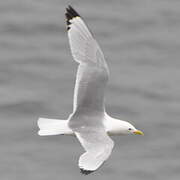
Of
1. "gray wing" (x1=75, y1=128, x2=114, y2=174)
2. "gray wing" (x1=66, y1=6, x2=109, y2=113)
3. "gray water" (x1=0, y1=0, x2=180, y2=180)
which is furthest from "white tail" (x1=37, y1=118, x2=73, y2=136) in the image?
"gray water" (x1=0, y1=0, x2=180, y2=180)

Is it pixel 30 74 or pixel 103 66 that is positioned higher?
pixel 103 66

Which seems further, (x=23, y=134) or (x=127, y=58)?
(x=127, y=58)

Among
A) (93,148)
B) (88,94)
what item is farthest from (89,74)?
(93,148)

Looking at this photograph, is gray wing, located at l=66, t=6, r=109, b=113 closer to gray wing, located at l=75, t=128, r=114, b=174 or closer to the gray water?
gray wing, located at l=75, t=128, r=114, b=174

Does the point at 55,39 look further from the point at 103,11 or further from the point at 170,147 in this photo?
the point at 170,147

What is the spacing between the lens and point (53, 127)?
9703mm

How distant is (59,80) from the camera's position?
1432 cm

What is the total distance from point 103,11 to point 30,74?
276 cm

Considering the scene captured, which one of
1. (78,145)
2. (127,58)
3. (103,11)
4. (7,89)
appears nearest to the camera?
(78,145)

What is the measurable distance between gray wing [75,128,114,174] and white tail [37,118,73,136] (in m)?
0.14

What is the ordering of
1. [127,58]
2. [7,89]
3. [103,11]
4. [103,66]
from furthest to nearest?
[103,11] → [127,58] → [7,89] → [103,66]

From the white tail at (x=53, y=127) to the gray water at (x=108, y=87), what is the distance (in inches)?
102

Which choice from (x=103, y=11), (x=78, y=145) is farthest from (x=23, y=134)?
(x=103, y=11)

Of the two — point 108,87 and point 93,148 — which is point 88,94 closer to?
point 93,148
